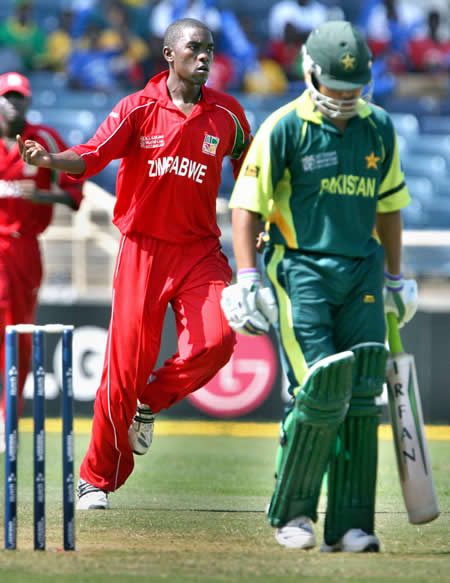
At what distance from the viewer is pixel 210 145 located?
534 cm

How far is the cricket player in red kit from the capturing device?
5.28 m

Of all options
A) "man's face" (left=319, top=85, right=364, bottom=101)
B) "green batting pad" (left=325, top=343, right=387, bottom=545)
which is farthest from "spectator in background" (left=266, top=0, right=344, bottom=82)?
"green batting pad" (left=325, top=343, right=387, bottom=545)

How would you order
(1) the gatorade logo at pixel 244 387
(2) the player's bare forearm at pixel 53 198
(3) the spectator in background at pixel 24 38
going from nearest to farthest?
(2) the player's bare forearm at pixel 53 198, (1) the gatorade logo at pixel 244 387, (3) the spectator in background at pixel 24 38

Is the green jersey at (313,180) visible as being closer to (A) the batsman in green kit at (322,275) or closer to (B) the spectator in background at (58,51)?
(A) the batsman in green kit at (322,275)

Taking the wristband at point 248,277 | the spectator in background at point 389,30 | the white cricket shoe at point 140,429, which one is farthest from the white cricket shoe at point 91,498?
the spectator in background at point 389,30

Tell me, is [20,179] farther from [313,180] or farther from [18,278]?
[313,180]

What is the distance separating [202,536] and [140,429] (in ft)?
3.12

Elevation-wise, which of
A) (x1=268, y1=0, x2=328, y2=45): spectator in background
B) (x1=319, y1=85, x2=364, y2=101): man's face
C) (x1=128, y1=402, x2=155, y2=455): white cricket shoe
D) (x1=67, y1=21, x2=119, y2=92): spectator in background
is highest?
(x1=268, y1=0, x2=328, y2=45): spectator in background

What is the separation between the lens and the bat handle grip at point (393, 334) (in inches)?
177

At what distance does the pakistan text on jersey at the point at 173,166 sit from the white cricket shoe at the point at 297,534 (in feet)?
6.20

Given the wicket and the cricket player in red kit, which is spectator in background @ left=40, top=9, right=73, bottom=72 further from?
the wicket

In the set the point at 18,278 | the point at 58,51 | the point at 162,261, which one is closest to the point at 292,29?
the point at 58,51

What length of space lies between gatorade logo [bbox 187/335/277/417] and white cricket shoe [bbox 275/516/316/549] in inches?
222

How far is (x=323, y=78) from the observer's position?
418 centimetres
